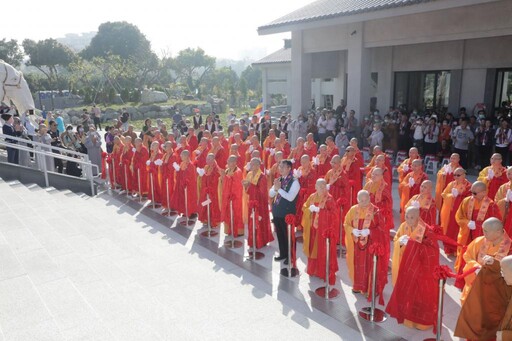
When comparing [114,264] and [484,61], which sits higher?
[484,61]

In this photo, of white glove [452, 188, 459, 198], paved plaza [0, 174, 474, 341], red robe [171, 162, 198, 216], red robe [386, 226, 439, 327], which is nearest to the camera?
paved plaza [0, 174, 474, 341]

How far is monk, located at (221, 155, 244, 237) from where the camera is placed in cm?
940

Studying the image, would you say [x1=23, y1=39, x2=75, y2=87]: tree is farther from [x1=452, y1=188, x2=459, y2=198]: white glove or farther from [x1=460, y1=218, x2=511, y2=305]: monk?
[x1=460, y1=218, x2=511, y2=305]: monk

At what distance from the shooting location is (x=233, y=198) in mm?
9273

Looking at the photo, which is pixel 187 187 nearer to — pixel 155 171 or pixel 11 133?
pixel 155 171

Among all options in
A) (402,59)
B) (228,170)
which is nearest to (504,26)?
(402,59)

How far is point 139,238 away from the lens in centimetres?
927

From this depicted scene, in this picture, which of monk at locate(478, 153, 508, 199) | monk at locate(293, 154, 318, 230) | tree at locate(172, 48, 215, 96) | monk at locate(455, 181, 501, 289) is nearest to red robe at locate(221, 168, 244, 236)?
monk at locate(293, 154, 318, 230)

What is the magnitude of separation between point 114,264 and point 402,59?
1671 centimetres

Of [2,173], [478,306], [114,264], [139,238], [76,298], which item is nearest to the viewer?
[478,306]

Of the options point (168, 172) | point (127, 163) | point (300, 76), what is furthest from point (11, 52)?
point (168, 172)

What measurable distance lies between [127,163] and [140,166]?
67 cm

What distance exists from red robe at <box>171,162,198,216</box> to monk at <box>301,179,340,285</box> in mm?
4044

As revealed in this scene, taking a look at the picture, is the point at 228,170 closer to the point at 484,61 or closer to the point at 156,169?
the point at 156,169
